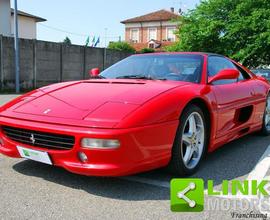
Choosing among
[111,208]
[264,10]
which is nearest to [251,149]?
[111,208]

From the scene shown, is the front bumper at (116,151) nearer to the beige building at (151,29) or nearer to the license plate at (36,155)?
the license plate at (36,155)

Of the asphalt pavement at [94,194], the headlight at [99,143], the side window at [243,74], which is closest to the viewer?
the asphalt pavement at [94,194]

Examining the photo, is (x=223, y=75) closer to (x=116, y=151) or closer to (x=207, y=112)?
(x=207, y=112)

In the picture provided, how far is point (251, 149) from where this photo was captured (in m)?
4.80

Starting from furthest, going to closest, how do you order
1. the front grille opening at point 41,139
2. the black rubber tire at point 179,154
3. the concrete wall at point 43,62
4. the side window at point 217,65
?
the concrete wall at point 43,62 < the side window at point 217,65 < the black rubber tire at point 179,154 < the front grille opening at point 41,139

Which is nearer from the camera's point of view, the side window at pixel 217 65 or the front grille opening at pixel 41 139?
the front grille opening at pixel 41 139

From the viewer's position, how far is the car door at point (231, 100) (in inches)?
157

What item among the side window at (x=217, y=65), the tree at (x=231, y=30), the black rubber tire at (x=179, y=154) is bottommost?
the black rubber tire at (x=179, y=154)

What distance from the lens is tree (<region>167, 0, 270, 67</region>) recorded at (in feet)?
60.4

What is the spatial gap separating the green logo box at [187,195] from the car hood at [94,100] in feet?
2.47

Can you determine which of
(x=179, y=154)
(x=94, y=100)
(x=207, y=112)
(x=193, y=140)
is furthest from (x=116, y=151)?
(x=207, y=112)

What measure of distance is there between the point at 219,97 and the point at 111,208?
1.83 meters

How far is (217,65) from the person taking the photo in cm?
454

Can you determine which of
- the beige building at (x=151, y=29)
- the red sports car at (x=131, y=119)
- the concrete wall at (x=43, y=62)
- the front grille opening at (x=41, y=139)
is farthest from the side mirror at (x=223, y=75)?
the beige building at (x=151, y=29)
